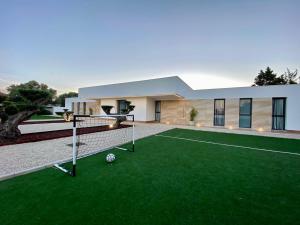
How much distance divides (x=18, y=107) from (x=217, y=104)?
614 inches

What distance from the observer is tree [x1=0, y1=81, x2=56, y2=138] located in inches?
264

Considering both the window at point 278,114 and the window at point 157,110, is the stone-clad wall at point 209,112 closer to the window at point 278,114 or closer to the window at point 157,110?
the window at point 278,114

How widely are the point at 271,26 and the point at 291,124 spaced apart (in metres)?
7.96

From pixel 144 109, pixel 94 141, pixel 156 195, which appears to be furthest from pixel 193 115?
pixel 156 195

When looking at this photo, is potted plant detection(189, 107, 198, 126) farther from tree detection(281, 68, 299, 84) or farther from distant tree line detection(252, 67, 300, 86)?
distant tree line detection(252, 67, 300, 86)

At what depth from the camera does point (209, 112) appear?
47.3 feet

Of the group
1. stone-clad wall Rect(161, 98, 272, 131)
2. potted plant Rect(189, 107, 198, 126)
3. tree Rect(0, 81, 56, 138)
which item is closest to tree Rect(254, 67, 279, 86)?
stone-clad wall Rect(161, 98, 272, 131)

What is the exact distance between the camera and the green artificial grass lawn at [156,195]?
1883 millimetres

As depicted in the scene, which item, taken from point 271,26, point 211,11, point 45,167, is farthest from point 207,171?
point 271,26

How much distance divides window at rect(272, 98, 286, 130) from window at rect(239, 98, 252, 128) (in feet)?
5.58

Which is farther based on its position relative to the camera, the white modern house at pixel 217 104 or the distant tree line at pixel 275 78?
the distant tree line at pixel 275 78

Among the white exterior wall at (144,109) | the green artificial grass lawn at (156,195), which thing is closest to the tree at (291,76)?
the white exterior wall at (144,109)

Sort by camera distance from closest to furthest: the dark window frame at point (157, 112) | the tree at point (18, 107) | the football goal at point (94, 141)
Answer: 1. the football goal at point (94, 141)
2. the tree at point (18, 107)
3. the dark window frame at point (157, 112)

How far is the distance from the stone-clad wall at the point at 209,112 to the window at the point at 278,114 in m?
0.35
